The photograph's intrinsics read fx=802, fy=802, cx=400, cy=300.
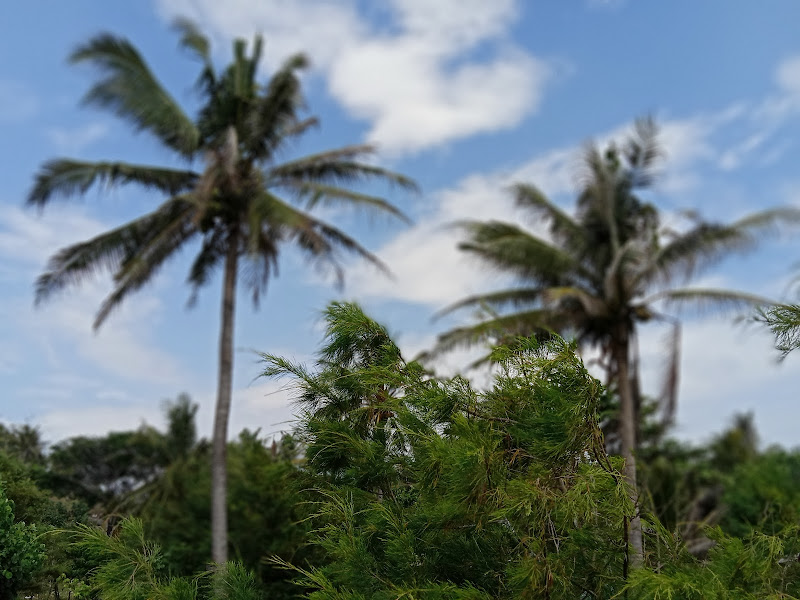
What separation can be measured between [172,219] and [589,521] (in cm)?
1403

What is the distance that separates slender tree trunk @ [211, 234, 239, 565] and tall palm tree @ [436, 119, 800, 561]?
Answer: 15.2ft

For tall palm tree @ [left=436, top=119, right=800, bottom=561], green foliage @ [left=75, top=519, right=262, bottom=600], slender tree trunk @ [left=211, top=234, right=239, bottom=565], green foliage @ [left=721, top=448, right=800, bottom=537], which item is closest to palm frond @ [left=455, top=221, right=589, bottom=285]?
tall palm tree @ [left=436, top=119, right=800, bottom=561]

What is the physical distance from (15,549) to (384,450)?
3197 millimetres

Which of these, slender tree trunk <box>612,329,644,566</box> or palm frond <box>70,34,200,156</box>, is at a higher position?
palm frond <box>70,34,200,156</box>

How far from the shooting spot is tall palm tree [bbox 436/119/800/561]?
17.7m

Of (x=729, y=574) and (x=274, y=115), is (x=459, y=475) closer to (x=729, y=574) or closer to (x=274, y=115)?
(x=729, y=574)

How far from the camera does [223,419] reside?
16156 millimetres

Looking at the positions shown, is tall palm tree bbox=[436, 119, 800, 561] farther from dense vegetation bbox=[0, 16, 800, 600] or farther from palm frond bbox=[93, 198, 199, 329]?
palm frond bbox=[93, 198, 199, 329]

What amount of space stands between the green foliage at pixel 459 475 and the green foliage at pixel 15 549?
2527 millimetres

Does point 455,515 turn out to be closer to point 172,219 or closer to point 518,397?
point 518,397

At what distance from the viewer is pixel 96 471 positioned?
19.5 m

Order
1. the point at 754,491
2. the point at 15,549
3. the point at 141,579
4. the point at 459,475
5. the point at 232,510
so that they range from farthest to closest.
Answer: the point at 754,491 → the point at 232,510 → the point at 15,549 → the point at 141,579 → the point at 459,475

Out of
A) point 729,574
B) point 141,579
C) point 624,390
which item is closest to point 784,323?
point 729,574

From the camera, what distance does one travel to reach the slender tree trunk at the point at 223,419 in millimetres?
14953
